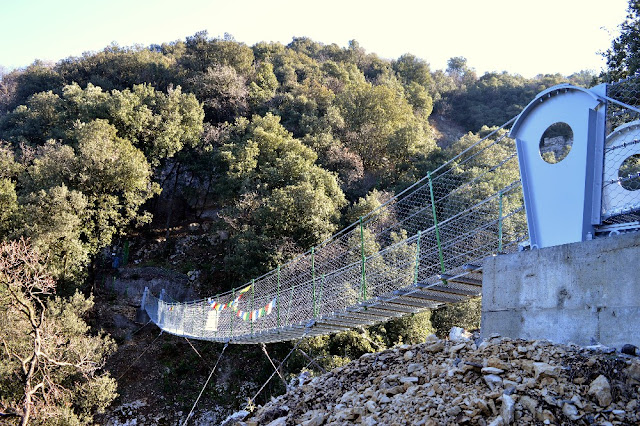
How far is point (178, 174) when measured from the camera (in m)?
19.3

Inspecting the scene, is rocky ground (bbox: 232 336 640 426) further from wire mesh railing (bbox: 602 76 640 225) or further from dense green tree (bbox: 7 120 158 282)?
dense green tree (bbox: 7 120 158 282)

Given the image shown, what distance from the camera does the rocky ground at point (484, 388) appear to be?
268cm

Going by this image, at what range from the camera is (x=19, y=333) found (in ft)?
34.2

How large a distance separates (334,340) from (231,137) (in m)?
9.44

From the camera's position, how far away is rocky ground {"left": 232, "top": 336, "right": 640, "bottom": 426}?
8.79 ft

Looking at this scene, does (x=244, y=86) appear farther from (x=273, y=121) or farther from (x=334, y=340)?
(x=334, y=340)

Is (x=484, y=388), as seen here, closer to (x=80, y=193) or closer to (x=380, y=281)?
(x=380, y=281)

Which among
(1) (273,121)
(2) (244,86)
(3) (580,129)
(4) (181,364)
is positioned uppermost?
(2) (244,86)

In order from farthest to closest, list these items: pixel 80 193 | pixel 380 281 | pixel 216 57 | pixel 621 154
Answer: pixel 216 57, pixel 80 193, pixel 380 281, pixel 621 154

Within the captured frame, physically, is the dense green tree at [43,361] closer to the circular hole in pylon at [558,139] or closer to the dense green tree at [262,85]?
the circular hole in pylon at [558,139]

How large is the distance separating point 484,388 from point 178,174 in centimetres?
1733

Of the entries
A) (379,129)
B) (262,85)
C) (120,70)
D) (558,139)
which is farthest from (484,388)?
(120,70)

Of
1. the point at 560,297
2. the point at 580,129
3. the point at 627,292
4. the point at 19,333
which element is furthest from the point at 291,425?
the point at 19,333

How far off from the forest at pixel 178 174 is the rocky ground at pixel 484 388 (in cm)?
681
